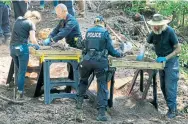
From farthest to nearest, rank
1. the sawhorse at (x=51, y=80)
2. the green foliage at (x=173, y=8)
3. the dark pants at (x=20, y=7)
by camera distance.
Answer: the green foliage at (x=173, y=8) → the dark pants at (x=20, y=7) → the sawhorse at (x=51, y=80)

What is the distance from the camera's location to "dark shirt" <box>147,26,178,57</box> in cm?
973

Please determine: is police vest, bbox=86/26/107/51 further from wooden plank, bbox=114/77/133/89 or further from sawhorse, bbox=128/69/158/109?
wooden plank, bbox=114/77/133/89

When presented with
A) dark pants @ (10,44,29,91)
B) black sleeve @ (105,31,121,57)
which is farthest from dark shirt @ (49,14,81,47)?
black sleeve @ (105,31,121,57)

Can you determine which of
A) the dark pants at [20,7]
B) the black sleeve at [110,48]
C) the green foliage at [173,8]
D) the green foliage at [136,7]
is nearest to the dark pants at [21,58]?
the black sleeve at [110,48]

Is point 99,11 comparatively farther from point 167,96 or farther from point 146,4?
point 167,96

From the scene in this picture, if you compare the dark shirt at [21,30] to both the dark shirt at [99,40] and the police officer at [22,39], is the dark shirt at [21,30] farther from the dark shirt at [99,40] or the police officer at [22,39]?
the dark shirt at [99,40]

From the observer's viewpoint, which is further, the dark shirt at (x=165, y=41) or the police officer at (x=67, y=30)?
the police officer at (x=67, y=30)

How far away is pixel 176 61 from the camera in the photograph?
32.7 feet

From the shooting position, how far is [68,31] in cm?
1015

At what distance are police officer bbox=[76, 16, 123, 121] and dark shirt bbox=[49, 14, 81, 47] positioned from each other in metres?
0.89

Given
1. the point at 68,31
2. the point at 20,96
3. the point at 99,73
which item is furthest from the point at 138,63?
the point at 20,96

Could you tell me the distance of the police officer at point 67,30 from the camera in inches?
399

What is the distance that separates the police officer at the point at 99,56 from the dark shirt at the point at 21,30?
3.93 feet

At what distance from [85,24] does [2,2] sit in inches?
110
